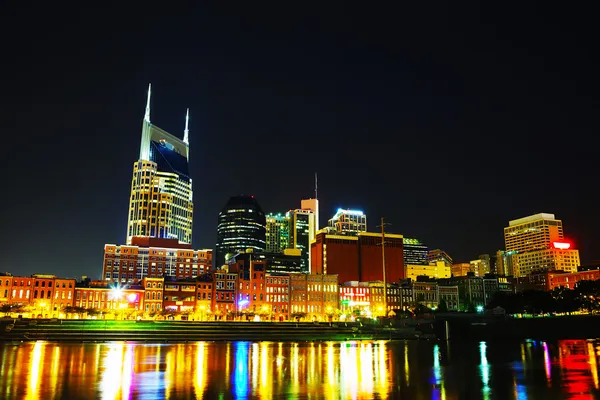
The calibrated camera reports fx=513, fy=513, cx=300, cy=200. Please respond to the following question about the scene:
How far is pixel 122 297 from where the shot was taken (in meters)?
158

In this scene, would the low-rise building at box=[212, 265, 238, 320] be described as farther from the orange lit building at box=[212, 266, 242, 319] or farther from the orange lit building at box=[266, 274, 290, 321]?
the orange lit building at box=[266, 274, 290, 321]

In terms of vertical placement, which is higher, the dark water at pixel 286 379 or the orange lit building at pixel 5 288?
the orange lit building at pixel 5 288

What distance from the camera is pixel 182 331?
103250 millimetres

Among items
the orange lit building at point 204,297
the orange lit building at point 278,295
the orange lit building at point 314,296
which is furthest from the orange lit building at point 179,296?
the orange lit building at point 314,296

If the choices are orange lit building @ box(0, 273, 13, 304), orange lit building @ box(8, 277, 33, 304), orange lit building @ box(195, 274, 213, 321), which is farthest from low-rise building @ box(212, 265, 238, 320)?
orange lit building @ box(0, 273, 13, 304)

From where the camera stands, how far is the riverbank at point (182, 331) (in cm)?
9281

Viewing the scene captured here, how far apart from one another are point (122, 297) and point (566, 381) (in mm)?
142638

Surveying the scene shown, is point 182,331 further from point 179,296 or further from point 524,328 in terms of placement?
point 524,328

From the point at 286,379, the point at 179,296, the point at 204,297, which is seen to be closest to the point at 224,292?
the point at 204,297

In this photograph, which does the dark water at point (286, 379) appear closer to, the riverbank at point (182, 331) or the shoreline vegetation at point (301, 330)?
the riverbank at point (182, 331)

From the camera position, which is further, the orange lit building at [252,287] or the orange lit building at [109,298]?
the orange lit building at [252,287]

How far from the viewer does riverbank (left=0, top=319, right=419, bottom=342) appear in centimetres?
9281

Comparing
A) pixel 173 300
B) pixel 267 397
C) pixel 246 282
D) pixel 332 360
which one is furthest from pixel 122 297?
pixel 267 397

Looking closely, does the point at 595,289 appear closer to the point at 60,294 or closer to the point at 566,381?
the point at 566,381
